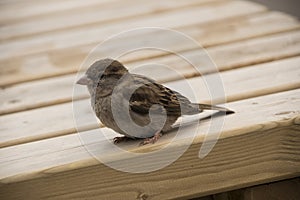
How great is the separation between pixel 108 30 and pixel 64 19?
522 millimetres

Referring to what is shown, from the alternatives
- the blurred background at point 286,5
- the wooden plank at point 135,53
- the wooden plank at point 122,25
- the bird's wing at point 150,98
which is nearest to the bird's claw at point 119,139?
the bird's wing at point 150,98

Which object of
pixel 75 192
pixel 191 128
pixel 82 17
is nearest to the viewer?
pixel 75 192

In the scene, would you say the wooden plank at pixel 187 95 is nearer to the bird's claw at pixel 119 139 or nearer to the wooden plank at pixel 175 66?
the wooden plank at pixel 175 66

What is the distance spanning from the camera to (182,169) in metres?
1.75

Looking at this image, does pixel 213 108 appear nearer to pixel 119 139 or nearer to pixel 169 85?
pixel 119 139

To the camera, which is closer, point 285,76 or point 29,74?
point 285,76

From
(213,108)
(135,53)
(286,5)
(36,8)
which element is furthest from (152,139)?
(36,8)

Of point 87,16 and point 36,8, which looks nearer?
point 87,16

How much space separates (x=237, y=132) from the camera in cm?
176

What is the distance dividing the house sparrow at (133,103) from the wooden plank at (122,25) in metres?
1.35

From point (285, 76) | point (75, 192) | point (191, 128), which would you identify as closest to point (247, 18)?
point (285, 76)

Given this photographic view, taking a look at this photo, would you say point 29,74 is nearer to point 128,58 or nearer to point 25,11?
point 128,58

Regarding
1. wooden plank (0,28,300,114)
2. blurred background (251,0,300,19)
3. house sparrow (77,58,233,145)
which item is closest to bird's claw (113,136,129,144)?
house sparrow (77,58,233,145)

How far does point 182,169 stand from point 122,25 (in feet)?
6.07
